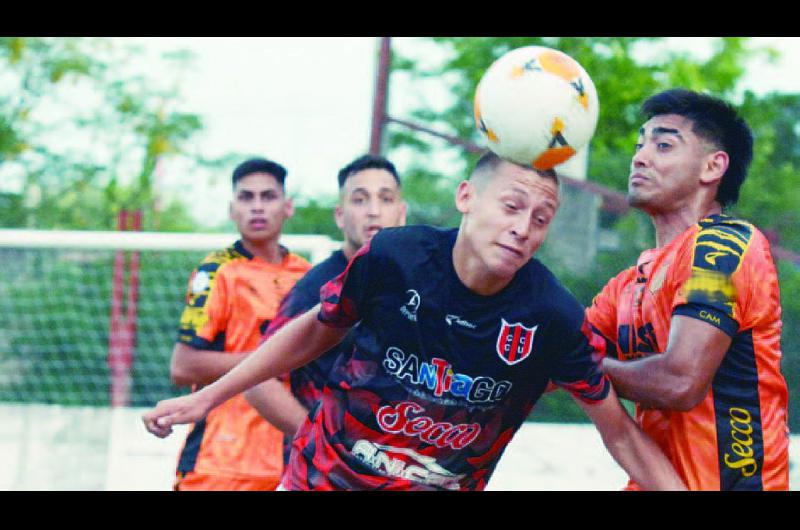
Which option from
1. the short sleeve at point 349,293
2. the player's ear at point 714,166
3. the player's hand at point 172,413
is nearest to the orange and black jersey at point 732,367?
the player's ear at point 714,166

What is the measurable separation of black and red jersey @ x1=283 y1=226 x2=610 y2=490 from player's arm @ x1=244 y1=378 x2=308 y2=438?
823 mm

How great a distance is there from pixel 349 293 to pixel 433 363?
1.29ft

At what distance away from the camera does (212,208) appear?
1116 centimetres

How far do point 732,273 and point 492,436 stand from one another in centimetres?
103

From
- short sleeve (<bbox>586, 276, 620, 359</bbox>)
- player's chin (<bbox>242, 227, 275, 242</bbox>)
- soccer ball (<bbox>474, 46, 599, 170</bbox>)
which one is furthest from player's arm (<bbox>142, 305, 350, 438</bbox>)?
player's chin (<bbox>242, 227, 275, 242</bbox>)

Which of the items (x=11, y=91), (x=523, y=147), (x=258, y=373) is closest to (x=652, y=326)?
(x=523, y=147)

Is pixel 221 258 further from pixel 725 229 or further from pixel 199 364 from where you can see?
pixel 725 229

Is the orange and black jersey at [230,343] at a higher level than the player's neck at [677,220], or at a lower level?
lower

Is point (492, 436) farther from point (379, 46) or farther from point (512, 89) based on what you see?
point (379, 46)

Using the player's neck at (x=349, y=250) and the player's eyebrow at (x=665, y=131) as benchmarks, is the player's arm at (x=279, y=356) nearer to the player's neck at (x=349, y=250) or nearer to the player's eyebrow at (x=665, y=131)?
the player's neck at (x=349, y=250)

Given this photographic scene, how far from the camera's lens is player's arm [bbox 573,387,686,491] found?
3.56 meters

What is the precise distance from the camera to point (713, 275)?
354 centimetres

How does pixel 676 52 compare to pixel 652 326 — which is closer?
pixel 652 326

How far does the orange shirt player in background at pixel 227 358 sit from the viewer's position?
5.19m
